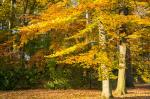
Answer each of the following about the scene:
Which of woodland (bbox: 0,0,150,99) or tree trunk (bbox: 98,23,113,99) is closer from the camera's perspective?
tree trunk (bbox: 98,23,113,99)

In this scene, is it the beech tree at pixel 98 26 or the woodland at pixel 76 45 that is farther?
the woodland at pixel 76 45

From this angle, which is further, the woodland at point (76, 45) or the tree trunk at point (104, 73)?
the woodland at point (76, 45)

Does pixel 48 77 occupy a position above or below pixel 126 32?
below

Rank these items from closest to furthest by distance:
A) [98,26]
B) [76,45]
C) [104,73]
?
[104,73], [98,26], [76,45]

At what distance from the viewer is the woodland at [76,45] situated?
18.4 meters

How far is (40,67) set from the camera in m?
30.4

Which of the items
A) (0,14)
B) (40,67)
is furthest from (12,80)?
(0,14)

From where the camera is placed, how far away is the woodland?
1838 centimetres

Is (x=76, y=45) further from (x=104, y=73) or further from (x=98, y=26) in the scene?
(x=104, y=73)

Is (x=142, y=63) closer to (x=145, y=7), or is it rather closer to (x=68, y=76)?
(x=145, y=7)

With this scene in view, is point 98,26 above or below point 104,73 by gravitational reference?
above

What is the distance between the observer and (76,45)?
19688 millimetres

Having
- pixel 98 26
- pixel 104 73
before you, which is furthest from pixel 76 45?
pixel 104 73

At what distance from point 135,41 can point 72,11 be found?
18.6 feet
